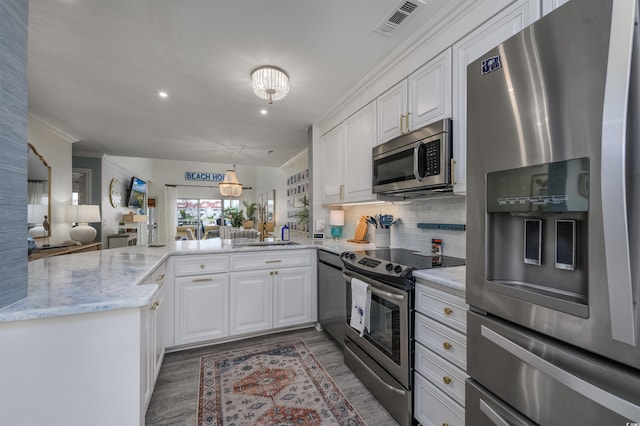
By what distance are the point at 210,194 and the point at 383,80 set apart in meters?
8.69

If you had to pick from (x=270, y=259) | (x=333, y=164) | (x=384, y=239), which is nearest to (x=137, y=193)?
(x=270, y=259)

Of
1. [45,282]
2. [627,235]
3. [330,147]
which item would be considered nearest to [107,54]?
[45,282]

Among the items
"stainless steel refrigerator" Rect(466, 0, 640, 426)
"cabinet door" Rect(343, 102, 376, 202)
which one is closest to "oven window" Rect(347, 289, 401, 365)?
"stainless steel refrigerator" Rect(466, 0, 640, 426)

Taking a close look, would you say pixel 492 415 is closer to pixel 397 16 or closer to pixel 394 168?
pixel 394 168

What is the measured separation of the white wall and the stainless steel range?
4584 mm

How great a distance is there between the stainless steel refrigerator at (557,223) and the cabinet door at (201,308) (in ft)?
7.15

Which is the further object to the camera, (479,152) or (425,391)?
(425,391)

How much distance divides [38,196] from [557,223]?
5.25 metres

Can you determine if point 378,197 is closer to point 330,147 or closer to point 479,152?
point 330,147

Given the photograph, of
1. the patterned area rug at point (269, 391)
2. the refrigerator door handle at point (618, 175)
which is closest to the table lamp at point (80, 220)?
the patterned area rug at point (269, 391)

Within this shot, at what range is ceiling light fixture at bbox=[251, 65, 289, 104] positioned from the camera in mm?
2365

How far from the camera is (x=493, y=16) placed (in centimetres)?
152

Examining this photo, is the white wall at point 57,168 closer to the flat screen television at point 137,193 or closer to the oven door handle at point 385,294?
the flat screen television at point 137,193

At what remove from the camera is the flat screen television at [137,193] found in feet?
23.1
